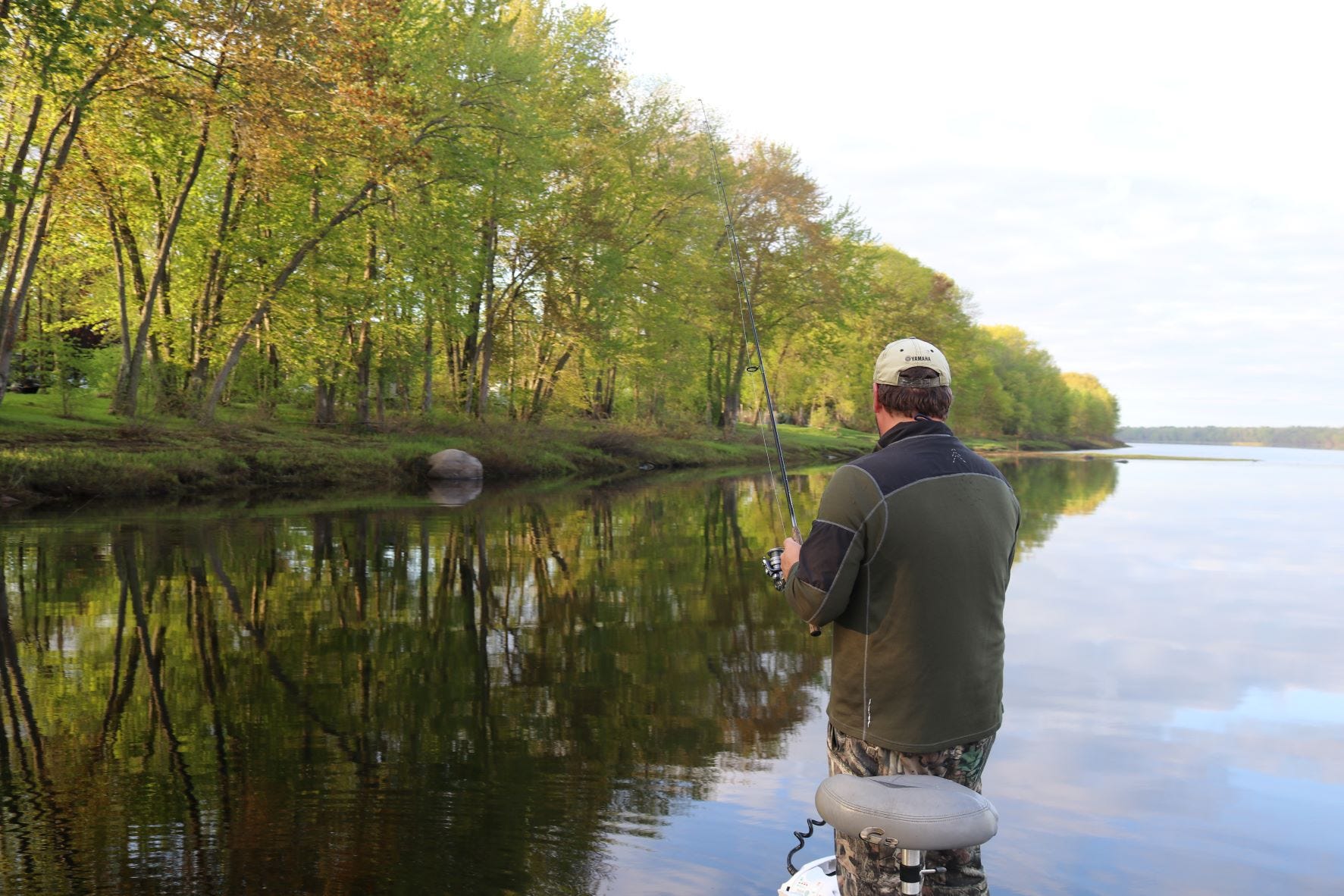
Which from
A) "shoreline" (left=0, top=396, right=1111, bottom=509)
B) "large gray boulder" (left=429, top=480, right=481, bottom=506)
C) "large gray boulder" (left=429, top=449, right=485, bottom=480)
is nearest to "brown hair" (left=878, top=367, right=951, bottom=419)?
"large gray boulder" (left=429, top=480, right=481, bottom=506)

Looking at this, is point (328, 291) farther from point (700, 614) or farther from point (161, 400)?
point (700, 614)

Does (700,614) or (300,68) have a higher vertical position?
(300,68)

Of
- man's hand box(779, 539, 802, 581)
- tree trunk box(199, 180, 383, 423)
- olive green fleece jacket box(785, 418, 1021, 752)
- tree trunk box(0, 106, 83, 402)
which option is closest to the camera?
olive green fleece jacket box(785, 418, 1021, 752)

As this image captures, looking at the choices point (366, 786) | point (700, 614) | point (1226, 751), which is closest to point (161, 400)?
point (700, 614)

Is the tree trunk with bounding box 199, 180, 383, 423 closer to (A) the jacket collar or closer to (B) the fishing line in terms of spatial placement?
(B) the fishing line

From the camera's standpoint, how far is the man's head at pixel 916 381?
10.1 ft

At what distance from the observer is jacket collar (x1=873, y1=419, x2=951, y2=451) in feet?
9.98

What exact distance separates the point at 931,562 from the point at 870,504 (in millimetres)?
254

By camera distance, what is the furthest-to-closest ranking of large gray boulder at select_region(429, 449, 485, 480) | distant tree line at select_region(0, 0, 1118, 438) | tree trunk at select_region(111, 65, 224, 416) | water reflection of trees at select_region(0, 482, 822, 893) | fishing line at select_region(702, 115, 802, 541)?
1. large gray boulder at select_region(429, 449, 485, 480)
2. tree trunk at select_region(111, 65, 224, 416)
3. distant tree line at select_region(0, 0, 1118, 438)
4. fishing line at select_region(702, 115, 802, 541)
5. water reflection of trees at select_region(0, 482, 822, 893)

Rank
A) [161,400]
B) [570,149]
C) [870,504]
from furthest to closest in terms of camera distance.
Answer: [570,149] < [161,400] < [870,504]

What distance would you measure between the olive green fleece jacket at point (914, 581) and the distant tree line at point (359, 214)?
1780 cm

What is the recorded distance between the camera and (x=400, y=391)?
32.4m

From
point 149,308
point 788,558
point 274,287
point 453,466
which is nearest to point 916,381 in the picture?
point 788,558

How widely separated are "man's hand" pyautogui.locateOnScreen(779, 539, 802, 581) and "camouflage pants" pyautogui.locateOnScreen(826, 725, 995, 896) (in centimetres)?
56
